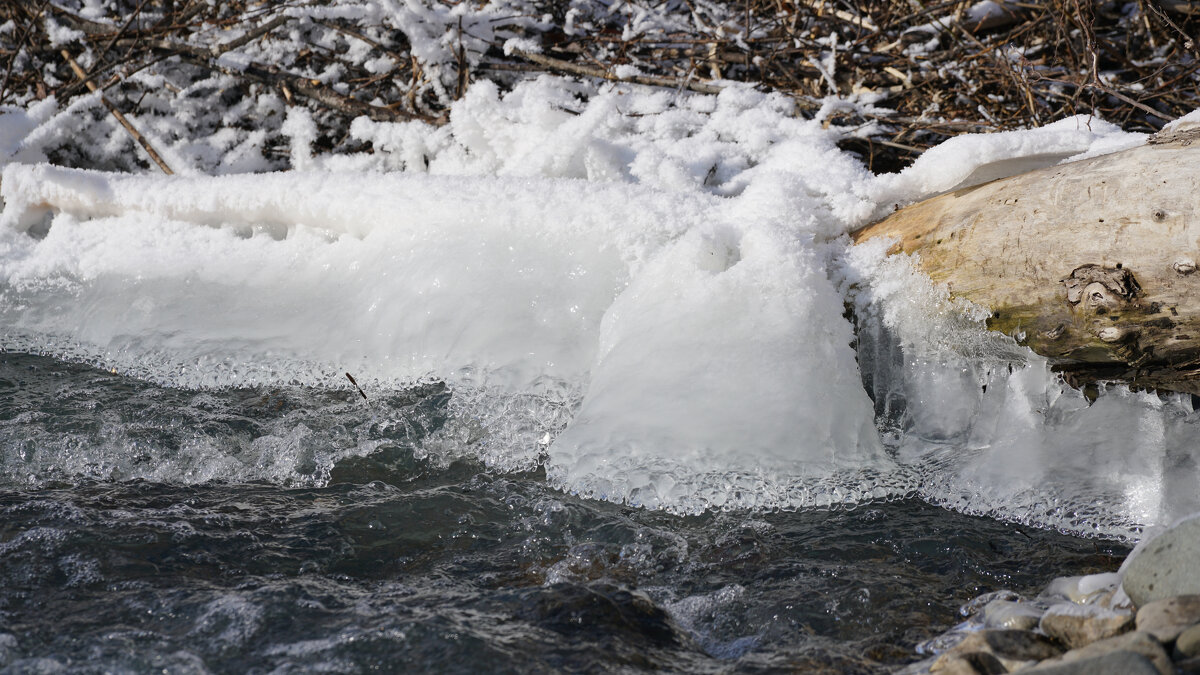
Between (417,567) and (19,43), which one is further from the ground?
(19,43)

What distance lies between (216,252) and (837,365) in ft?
8.18

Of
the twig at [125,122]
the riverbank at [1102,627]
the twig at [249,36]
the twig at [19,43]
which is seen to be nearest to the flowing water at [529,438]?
the riverbank at [1102,627]

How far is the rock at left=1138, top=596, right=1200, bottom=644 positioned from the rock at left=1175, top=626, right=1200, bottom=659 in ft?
0.08

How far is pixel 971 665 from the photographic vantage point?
5.77ft

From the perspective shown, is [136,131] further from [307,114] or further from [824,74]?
[824,74]

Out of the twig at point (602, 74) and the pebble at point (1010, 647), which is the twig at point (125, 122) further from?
the pebble at point (1010, 647)

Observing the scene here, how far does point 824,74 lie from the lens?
4.57 meters

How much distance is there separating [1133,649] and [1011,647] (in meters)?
0.26

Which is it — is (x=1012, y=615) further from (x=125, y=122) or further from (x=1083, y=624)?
(x=125, y=122)

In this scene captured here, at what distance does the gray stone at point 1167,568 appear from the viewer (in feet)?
5.99

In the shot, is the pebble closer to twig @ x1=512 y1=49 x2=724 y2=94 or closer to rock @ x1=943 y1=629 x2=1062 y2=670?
rock @ x1=943 y1=629 x2=1062 y2=670

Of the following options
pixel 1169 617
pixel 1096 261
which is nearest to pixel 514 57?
pixel 1096 261

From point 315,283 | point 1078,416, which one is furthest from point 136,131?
point 1078,416

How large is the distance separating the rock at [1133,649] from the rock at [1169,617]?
→ 42 mm
